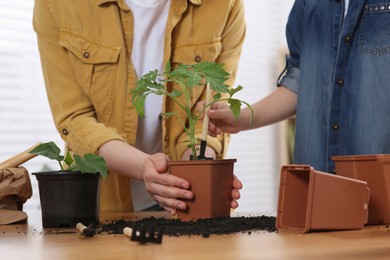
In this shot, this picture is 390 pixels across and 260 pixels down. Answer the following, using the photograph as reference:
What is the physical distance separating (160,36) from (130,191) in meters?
0.48

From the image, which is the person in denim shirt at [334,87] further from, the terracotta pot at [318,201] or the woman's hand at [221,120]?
the terracotta pot at [318,201]

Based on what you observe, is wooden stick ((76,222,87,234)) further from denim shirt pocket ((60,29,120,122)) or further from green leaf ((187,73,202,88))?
denim shirt pocket ((60,29,120,122))

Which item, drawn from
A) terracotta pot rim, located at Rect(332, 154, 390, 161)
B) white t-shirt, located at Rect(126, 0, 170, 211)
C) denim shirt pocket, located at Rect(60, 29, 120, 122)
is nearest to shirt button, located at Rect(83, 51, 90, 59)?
denim shirt pocket, located at Rect(60, 29, 120, 122)

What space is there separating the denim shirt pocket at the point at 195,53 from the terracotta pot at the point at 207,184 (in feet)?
2.06

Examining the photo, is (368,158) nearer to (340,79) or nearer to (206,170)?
(206,170)

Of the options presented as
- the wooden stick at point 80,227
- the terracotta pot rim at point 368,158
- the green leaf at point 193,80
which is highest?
the green leaf at point 193,80

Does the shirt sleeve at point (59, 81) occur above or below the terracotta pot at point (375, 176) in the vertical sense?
above

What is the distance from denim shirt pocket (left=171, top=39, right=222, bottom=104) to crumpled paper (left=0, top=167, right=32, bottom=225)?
1.92 ft

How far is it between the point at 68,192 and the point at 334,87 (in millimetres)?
814

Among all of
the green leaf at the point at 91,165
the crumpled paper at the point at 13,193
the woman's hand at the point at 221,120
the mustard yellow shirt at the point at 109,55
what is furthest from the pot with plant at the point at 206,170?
the mustard yellow shirt at the point at 109,55

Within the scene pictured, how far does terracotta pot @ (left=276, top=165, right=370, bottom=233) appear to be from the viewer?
98 cm

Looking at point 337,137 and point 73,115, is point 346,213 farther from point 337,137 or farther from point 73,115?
point 73,115

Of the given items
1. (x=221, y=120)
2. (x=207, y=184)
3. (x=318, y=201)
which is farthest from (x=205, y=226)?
(x=221, y=120)

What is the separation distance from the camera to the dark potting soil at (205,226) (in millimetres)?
1019
